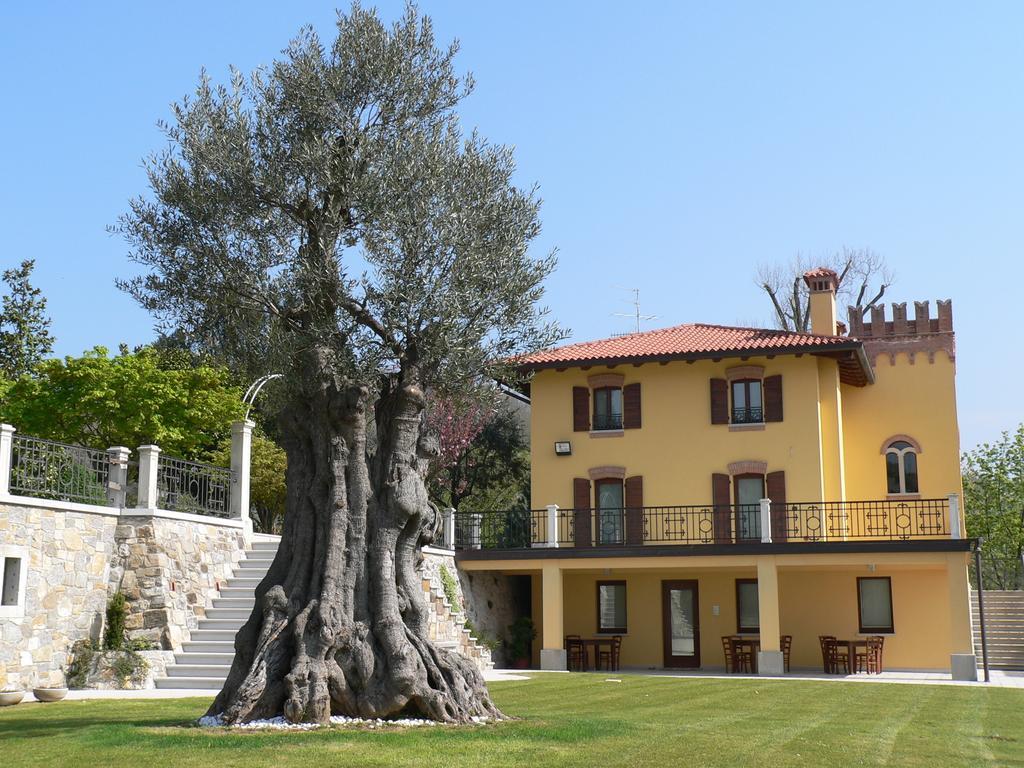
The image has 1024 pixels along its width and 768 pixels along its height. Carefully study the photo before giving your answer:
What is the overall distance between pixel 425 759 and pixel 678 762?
1956 mm

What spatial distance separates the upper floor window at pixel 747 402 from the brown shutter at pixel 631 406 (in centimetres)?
216

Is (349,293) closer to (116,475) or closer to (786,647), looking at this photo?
(116,475)

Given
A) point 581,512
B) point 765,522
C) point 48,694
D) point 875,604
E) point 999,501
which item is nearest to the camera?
point 48,694

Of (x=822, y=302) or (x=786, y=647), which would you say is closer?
(x=786, y=647)

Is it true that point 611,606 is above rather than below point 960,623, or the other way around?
above

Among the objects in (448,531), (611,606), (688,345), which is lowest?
(611,606)

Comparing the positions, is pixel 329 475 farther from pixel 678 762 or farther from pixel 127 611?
pixel 127 611

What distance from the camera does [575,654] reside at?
24.5 metres

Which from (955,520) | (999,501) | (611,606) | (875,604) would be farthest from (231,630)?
(999,501)

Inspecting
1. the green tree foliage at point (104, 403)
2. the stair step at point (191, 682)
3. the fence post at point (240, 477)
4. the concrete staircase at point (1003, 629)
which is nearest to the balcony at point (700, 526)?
the concrete staircase at point (1003, 629)

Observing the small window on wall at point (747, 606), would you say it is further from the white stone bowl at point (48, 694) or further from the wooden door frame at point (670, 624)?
the white stone bowl at point (48, 694)

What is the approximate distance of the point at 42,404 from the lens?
26.2 meters

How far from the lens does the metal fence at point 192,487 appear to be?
60.4 ft

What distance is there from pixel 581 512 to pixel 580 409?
2.42 m
